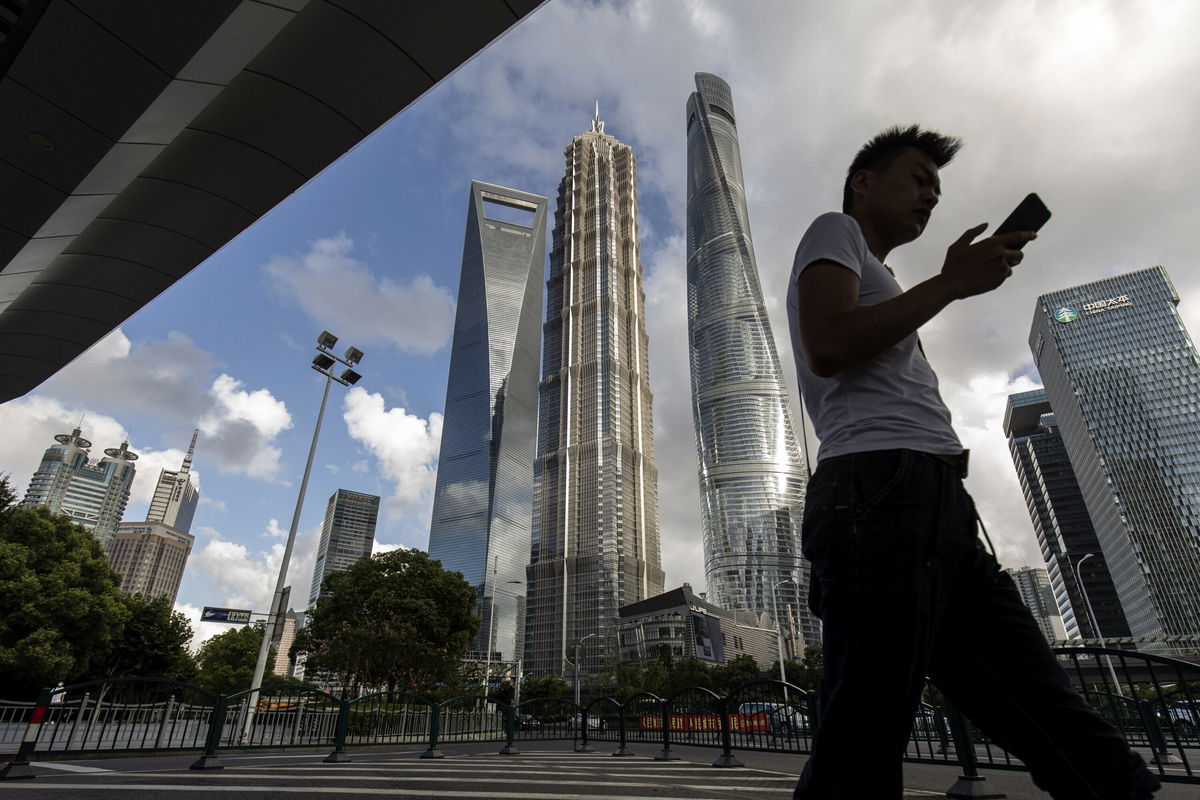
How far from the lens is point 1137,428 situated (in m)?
89.8

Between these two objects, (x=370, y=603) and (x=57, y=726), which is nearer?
(x=57, y=726)

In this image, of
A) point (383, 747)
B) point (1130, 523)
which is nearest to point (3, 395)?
point (383, 747)

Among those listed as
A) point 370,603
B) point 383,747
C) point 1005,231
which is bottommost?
point 383,747

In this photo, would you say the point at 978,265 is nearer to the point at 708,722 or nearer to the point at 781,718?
the point at 781,718

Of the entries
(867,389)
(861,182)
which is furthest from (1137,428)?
(867,389)

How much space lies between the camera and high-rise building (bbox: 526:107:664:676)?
116312 millimetres

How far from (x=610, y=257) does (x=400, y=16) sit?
143 metres

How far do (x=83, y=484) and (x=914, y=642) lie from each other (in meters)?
213

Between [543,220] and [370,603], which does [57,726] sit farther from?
[543,220]

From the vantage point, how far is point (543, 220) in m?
136

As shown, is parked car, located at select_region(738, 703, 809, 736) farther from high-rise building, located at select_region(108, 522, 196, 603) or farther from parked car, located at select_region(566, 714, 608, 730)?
high-rise building, located at select_region(108, 522, 196, 603)

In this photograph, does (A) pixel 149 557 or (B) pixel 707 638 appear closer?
(B) pixel 707 638

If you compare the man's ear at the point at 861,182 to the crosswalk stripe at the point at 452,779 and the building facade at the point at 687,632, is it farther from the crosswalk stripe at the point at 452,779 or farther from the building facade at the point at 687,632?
the building facade at the point at 687,632

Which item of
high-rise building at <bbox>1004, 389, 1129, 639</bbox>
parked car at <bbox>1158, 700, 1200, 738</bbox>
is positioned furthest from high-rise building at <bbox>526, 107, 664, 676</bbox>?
parked car at <bbox>1158, 700, 1200, 738</bbox>
